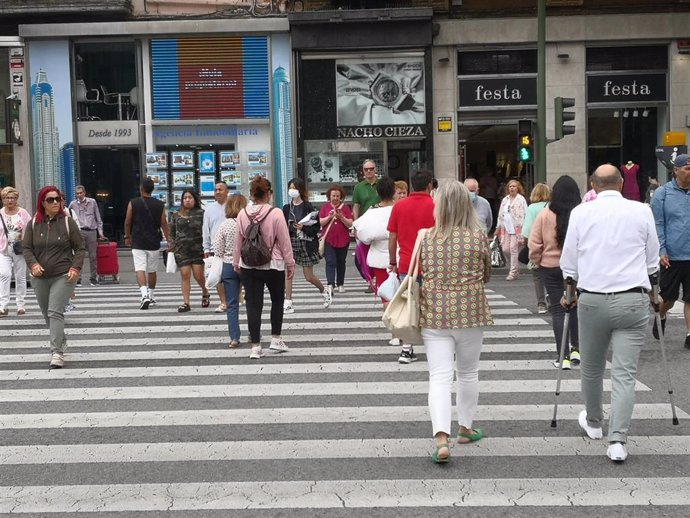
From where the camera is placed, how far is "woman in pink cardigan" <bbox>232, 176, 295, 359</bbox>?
9.63 meters

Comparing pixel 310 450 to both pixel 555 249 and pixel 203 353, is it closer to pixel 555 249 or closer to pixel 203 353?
pixel 555 249

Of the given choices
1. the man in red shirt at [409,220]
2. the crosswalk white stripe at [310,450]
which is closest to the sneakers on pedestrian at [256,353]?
the man in red shirt at [409,220]

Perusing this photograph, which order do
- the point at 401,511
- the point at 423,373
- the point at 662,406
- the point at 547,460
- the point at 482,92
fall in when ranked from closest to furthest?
the point at 401,511 < the point at 547,460 < the point at 662,406 < the point at 423,373 < the point at 482,92

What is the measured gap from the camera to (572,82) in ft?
78.8

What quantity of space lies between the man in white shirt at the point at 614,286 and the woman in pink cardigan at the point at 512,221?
10439 mm

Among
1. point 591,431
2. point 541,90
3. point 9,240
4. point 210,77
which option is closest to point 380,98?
point 210,77

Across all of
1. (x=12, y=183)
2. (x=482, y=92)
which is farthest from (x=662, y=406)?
(x=12, y=183)

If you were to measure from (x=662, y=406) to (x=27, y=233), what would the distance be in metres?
6.46

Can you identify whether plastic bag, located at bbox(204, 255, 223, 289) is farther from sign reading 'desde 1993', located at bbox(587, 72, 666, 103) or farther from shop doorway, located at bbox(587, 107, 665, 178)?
sign reading 'desde 1993', located at bbox(587, 72, 666, 103)

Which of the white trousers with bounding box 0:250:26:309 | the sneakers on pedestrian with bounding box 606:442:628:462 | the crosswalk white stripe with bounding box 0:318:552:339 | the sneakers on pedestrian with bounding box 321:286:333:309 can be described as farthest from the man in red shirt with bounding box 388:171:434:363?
the white trousers with bounding box 0:250:26:309

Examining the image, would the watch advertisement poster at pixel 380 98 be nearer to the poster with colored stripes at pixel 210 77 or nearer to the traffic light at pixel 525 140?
the poster with colored stripes at pixel 210 77

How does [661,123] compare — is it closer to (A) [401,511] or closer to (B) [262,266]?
(B) [262,266]

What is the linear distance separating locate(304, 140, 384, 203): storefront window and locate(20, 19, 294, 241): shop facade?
58 centimetres

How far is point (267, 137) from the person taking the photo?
2431 cm
